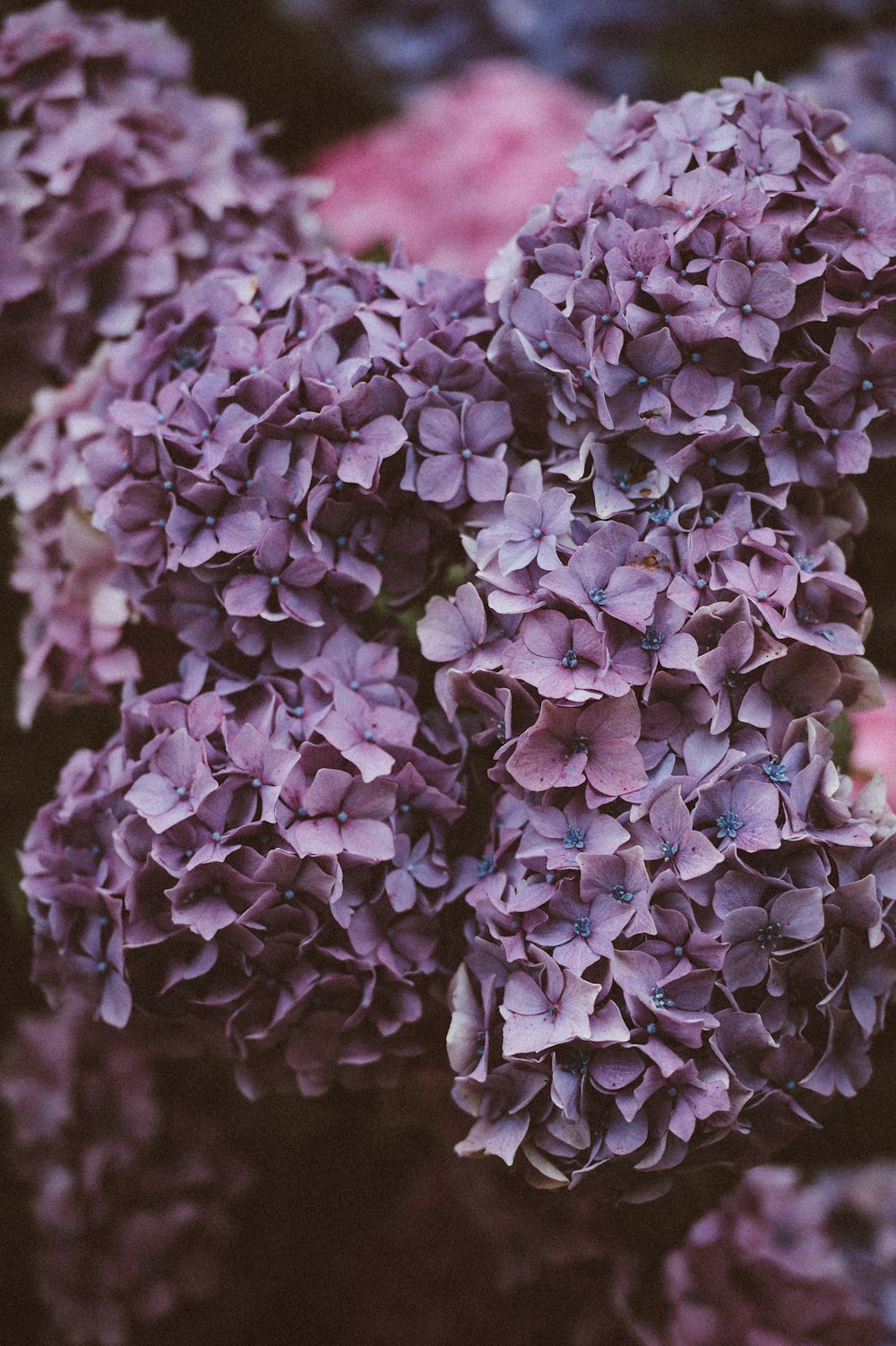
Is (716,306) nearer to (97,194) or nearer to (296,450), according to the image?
(296,450)

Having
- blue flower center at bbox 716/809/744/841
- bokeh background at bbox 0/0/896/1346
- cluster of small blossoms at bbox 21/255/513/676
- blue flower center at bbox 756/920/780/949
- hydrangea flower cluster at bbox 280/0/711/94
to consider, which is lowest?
bokeh background at bbox 0/0/896/1346

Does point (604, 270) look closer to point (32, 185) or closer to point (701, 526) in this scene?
point (701, 526)

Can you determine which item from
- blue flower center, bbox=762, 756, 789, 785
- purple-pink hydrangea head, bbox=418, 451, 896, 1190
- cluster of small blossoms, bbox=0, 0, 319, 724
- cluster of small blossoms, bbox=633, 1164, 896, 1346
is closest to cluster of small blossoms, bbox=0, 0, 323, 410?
cluster of small blossoms, bbox=0, 0, 319, 724

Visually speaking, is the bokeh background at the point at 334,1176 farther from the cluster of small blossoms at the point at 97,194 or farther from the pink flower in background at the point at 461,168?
the cluster of small blossoms at the point at 97,194

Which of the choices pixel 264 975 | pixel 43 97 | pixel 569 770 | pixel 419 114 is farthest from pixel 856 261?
pixel 419 114

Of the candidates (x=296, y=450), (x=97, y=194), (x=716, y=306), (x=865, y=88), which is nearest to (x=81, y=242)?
(x=97, y=194)

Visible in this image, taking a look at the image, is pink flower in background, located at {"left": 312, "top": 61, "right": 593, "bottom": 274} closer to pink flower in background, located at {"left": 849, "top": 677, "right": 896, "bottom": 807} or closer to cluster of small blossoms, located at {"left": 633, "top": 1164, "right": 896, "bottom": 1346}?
pink flower in background, located at {"left": 849, "top": 677, "right": 896, "bottom": 807}
